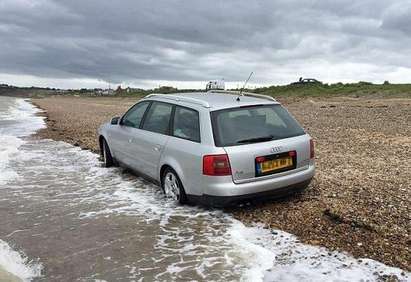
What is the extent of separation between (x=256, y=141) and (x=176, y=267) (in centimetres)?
219

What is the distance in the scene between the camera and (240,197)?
6.25 metres

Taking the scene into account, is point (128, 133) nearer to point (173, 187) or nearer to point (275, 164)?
point (173, 187)

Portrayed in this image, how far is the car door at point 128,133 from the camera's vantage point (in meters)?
8.38

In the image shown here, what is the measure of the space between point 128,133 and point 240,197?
308 cm

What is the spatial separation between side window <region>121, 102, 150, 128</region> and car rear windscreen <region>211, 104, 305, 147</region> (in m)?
2.11

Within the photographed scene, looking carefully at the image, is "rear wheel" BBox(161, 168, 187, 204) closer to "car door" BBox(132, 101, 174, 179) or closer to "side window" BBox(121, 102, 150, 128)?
"car door" BBox(132, 101, 174, 179)

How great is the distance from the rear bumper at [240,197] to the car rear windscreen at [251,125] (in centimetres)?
69

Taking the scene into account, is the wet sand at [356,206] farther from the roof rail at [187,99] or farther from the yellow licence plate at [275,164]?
the roof rail at [187,99]

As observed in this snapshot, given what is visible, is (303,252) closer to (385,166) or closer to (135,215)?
(135,215)

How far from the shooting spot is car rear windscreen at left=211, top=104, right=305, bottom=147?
6395 mm

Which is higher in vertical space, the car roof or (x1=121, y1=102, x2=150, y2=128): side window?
the car roof

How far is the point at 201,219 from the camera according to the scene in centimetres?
640

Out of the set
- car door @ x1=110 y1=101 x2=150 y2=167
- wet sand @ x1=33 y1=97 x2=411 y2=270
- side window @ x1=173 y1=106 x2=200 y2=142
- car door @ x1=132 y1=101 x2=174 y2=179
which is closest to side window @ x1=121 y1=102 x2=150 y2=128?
car door @ x1=110 y1=101 x2=150 y2=167

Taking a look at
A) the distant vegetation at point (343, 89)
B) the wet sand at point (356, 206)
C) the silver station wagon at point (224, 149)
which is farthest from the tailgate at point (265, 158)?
the distant vegetation at point (343, 89)
